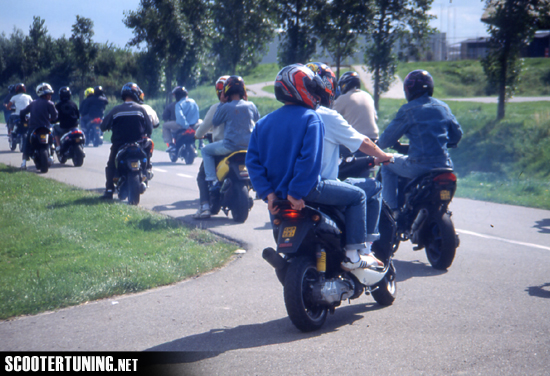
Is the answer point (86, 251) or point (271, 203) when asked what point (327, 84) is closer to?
point (271, 203)

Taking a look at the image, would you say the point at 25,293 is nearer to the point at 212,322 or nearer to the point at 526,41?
the point at 212,322

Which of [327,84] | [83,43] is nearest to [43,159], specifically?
[327,84]

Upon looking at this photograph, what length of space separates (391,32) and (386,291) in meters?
17.3

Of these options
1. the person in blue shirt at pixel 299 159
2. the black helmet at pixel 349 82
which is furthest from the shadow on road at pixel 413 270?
the black helmet at pixel 349 82

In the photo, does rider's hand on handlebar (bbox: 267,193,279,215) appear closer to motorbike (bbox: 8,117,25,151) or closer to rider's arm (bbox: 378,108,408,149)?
rider's arm (bbox: 378,108,408,149)

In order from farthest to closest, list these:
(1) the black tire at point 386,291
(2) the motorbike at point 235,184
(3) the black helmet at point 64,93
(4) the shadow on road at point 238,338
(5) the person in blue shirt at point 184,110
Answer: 1. (5) the person in blue shirt at point 184,110
2. (3) the black helmet at point 64,93
3. (2) the motorbike at point 235,184
4. (1) the black tire at point 386,291
5. (4) the shadow on road at point 238,338

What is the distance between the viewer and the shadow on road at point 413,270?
633cm

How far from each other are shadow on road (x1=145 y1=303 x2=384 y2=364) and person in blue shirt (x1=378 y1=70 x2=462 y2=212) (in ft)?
7.76

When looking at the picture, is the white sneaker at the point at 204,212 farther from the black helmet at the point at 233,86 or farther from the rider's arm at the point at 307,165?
the rider's arm at the point at 307,165

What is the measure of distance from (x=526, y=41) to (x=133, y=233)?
46.6ft

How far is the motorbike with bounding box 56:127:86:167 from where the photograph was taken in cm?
1585

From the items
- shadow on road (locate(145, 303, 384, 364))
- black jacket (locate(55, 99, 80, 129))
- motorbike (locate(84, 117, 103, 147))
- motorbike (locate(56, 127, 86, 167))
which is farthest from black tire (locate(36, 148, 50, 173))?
shadow on road (locate(145, 303, 384, 364))

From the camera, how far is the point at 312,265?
14.7 feet

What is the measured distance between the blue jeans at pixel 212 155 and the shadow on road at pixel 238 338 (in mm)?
4633
